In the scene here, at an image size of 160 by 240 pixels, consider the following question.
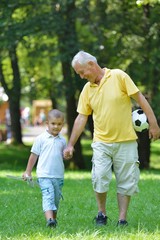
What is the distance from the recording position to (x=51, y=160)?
792 cm

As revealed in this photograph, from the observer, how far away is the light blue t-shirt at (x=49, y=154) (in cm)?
791

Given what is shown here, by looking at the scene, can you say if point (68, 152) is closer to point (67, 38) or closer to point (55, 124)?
point (55, 124)

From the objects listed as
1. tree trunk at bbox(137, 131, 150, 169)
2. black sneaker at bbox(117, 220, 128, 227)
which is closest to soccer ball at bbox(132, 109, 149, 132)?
black sneaker at bbox(117, 220, 128, 227)

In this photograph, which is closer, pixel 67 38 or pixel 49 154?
pixel 49 154

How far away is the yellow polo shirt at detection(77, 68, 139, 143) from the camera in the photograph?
775 cm

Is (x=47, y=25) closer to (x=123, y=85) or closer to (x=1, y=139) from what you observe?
(x=123, y=85)

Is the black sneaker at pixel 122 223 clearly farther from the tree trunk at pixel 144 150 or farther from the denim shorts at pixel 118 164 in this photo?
the tree trunk at pixel 144 150

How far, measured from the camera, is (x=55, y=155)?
7945mm

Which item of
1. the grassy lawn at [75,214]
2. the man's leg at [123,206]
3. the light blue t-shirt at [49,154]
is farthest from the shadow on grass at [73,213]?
the light blue t-shirt at [49,154]

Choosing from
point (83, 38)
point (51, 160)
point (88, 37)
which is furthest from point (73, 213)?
point (88, 37)

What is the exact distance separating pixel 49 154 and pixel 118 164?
0.82 metres

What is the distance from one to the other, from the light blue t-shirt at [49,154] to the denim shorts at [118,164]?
0.43 m

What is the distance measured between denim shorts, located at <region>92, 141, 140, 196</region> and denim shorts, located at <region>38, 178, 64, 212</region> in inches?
18.0

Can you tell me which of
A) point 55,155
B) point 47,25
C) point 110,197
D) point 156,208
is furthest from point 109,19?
point 55,155
